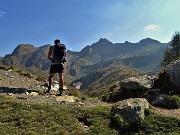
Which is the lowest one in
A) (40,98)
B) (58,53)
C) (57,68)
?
(40,98)

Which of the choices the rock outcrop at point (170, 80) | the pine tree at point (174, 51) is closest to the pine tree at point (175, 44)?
the pine tree at point (174, 51)

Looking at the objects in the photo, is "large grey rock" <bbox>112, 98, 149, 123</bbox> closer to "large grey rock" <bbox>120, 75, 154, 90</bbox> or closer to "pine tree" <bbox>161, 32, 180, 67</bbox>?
"large grey rock" <bbox>120, 75, 154, 90</bbox>

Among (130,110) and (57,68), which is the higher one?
(57,68)

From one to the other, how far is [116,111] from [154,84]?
25.4 feet

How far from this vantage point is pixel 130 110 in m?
13.3

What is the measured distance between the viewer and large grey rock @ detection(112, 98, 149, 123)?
43.2 ft

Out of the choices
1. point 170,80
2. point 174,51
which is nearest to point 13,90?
point 170,80

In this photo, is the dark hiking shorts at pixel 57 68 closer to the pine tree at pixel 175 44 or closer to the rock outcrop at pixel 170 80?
the rock outcrop at pixel 170 80

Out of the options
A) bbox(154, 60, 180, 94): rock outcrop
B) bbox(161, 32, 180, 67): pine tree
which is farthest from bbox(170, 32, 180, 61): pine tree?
bbox(154, 60, 180, 94): rock outcrop

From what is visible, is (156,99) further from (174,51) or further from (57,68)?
(174,51)

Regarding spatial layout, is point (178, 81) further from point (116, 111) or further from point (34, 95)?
point (34, 95)

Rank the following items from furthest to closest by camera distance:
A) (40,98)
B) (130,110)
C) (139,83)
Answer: (139,83)
(40,98)
(130,110)

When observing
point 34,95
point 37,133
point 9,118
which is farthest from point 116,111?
point 34,95

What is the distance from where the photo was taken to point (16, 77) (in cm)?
2588
